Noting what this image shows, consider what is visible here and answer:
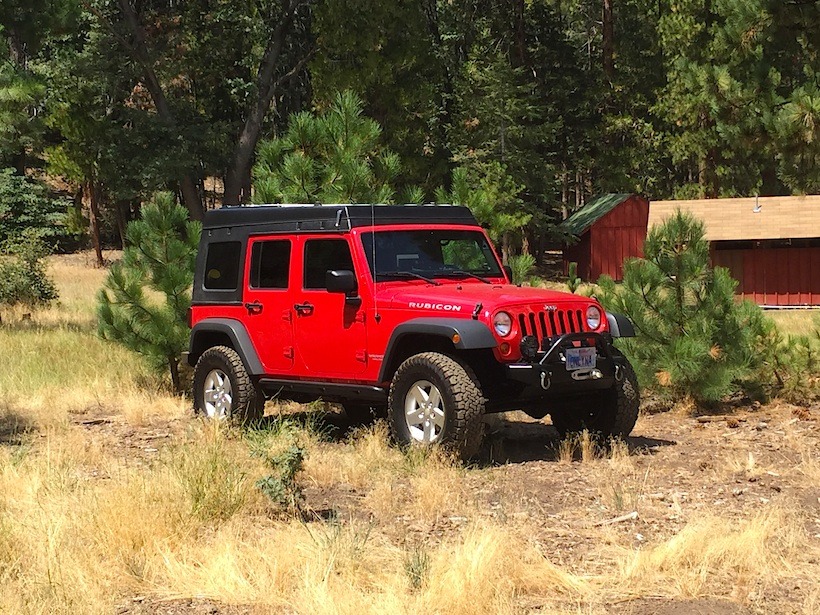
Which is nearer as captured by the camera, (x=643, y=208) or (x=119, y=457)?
(x=119, y=457)

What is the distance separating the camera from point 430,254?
31.3ft

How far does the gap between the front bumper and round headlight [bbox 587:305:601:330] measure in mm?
141

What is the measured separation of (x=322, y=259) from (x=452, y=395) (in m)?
2.13

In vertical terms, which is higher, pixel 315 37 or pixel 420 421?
pixel 315 37

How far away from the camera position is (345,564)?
18.3 feet

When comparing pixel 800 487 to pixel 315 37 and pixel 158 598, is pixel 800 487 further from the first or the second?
pixel 315 37

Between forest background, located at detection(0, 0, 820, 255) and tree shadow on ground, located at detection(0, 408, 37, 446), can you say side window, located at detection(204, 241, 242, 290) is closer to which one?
tree shadow on ground, located at detection(0, 408, 37, 446)

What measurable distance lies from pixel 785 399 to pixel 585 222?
31491mm

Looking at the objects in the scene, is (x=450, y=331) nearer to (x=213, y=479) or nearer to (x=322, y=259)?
(x=322, y=259)

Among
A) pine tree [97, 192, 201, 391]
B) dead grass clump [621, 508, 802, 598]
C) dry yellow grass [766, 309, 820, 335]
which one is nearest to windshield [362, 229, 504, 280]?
dead grass clump [621, 508, 802, 598]

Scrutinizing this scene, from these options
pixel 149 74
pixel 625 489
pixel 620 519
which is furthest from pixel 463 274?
pixel 149 74

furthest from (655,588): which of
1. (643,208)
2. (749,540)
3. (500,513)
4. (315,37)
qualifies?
(643,208)

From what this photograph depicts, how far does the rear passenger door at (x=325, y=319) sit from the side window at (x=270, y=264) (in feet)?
0.95

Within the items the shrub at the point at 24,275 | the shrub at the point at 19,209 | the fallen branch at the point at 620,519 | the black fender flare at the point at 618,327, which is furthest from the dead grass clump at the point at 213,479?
the shrub at the point at 19,209
